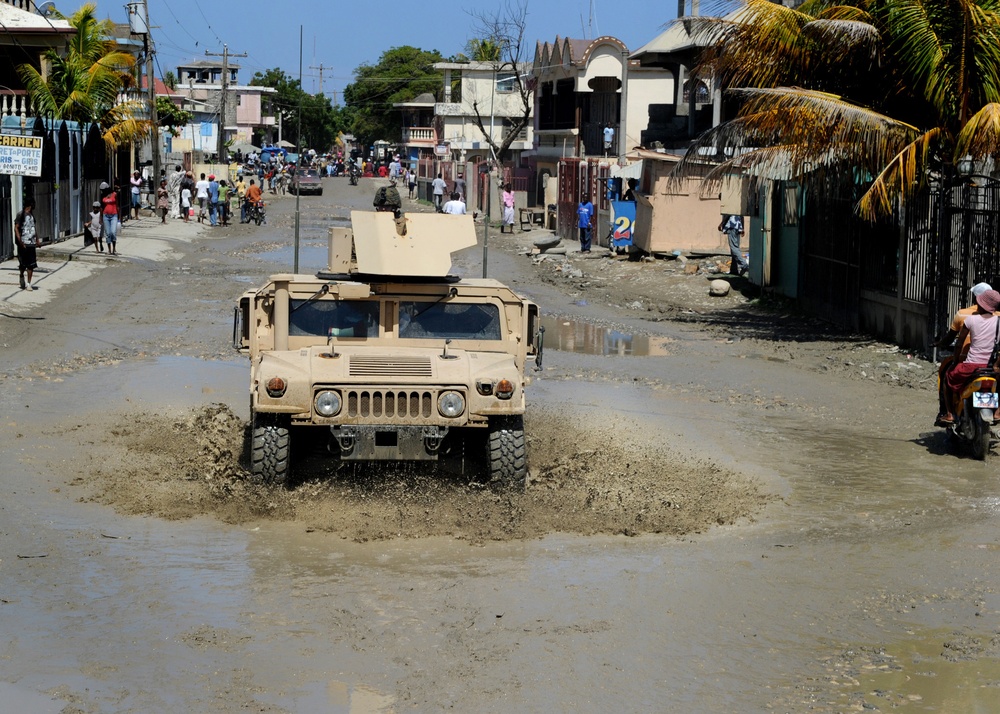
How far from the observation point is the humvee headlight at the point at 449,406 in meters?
8.34

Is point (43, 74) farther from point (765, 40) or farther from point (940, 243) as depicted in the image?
point (940, 243)

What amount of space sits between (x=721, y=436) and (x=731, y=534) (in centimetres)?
346

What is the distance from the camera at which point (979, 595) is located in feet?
23.0

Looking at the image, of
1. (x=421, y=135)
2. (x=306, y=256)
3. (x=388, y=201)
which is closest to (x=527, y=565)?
(x=388, y=201)

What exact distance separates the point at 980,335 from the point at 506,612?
5.59 m

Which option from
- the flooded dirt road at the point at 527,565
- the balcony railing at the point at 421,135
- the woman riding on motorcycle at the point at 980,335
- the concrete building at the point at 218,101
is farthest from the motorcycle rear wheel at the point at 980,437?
the balcony railing at the point at 421,135

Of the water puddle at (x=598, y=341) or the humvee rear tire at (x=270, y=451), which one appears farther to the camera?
the water puddle at (x=598, y=341)

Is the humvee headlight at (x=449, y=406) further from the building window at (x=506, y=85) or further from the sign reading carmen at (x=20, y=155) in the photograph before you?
the building window at (x=506, y=85)

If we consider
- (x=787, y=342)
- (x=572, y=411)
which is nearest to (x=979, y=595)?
(x=572, y=411)

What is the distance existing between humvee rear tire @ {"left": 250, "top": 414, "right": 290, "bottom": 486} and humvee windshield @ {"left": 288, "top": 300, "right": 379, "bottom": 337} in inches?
37.6

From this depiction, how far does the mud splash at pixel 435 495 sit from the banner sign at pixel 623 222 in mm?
21402

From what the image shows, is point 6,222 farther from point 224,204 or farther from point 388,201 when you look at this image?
point 388,201

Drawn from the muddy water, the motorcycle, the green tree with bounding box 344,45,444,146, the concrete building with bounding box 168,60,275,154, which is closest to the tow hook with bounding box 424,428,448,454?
the muddy water

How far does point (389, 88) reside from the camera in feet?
388
